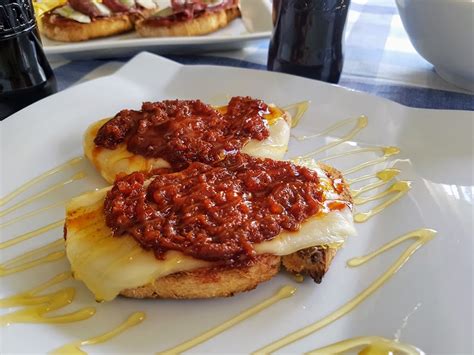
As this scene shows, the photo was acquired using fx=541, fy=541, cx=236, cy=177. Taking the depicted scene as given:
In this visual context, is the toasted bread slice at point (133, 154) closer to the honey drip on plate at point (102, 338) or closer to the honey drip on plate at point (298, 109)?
the honey drip on plate at point (298, 109)

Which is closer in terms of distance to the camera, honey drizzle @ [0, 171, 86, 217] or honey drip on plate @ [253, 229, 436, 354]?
honey drip on plate @ [253, 229, 436, 354]

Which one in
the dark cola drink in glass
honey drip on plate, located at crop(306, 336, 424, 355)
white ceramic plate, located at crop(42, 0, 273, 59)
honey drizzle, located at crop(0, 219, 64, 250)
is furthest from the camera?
white ceramic plate, located at crop(42, 0, 273, 59)

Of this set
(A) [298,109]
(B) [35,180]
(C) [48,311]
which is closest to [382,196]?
(A) [298,109]

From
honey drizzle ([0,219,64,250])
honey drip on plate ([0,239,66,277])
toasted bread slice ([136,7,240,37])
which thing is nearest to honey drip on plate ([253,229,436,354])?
honey drip on plate ([0,239,66,277])

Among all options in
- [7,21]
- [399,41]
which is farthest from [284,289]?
[399,41]

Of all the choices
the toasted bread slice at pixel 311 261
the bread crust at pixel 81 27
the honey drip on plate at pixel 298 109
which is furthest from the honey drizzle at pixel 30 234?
the bread crust at pixel 81 27

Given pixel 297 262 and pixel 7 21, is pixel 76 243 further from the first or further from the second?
pixel 7 21

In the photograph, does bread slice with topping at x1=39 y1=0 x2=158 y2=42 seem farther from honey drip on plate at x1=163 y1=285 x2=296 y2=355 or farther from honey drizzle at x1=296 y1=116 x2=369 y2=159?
honey drip on plate at x1=163 y1=285 x2=296 y2=355
